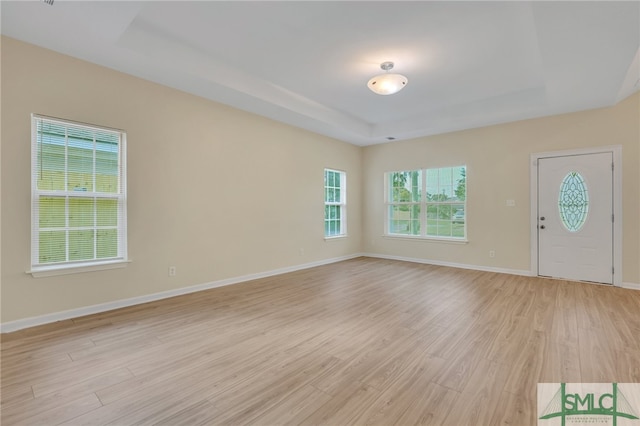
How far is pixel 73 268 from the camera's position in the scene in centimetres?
312

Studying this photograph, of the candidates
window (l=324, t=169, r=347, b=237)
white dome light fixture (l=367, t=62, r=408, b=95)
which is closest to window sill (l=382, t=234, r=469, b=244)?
window (l=324, t=169, r=347, b=237)

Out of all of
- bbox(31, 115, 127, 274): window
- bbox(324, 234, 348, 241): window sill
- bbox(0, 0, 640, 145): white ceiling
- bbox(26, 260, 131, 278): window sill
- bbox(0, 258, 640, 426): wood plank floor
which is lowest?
bbox(0, 258, 640, 426): wood plank floor

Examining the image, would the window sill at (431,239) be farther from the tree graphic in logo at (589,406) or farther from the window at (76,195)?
the window at (76,195)

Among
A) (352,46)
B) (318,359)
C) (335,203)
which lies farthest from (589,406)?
(335,203)

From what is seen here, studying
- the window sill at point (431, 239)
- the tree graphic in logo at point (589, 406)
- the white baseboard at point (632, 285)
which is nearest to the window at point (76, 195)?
the tree graphic in logo at point (589, 406)

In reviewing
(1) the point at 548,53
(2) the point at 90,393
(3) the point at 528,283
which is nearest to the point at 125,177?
(2) the point at 90,393

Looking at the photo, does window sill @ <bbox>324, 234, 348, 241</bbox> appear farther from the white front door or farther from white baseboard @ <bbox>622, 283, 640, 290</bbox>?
white baseboard @ <bbox>622, 283, 640, 290</bbox>

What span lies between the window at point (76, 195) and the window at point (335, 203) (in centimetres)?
388

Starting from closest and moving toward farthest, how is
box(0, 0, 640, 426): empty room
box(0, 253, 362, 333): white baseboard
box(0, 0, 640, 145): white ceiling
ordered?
1. box(0, 0, 640, 426): empty room
2. box(0, 0, 640, 145): white ceiling
3. box(0, 253, 362, 333): white baseboard

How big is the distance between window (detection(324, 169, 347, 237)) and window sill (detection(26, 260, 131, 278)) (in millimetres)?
3901

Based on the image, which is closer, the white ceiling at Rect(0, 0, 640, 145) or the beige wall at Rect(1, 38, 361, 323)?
the white ceiling at Rect(0, 0, 640, 145)

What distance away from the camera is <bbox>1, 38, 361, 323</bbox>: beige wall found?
2.85 metres

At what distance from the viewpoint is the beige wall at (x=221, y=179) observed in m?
2.89

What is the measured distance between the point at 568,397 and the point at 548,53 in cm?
312
